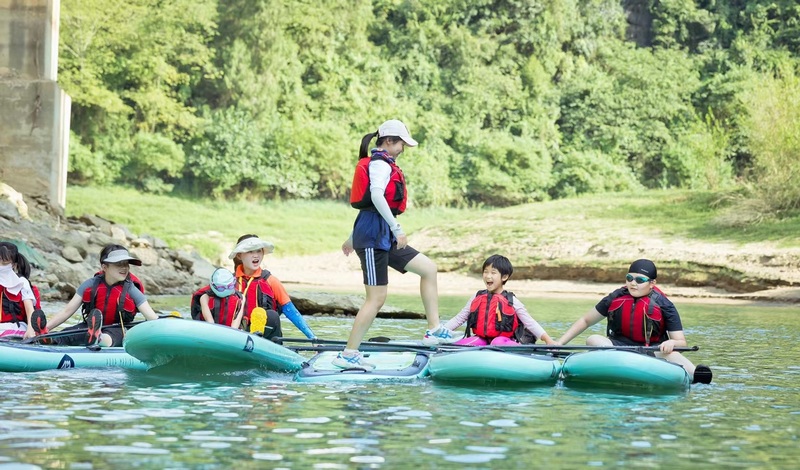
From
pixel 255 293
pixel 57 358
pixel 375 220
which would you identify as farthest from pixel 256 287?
pixel 57 358

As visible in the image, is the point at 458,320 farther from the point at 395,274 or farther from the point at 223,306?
the point at 395,274

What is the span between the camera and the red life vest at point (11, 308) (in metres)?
8.02

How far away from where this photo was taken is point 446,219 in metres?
36.0

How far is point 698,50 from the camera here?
45.0 metres

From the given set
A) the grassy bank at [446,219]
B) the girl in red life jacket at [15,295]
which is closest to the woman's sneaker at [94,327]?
the girl in red life jacket at [15,295]

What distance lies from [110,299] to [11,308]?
2.40 feet

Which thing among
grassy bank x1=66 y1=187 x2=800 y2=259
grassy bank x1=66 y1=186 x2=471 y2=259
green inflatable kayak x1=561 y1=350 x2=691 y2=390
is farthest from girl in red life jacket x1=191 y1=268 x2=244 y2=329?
grassy bank x1=66 y1=186 x2=471 y2=259

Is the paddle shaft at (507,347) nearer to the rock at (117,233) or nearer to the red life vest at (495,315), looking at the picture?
the red life vest at (495,315)

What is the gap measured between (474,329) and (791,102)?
60.0 ft

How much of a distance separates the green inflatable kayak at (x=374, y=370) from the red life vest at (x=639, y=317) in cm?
132

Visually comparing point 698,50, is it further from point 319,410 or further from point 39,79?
point 319,410

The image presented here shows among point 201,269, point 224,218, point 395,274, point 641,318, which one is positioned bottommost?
point 395,274

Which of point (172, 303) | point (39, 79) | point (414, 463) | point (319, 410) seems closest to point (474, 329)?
point (319, 410)

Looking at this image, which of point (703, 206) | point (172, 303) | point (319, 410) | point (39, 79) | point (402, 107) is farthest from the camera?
point (402, 107)
